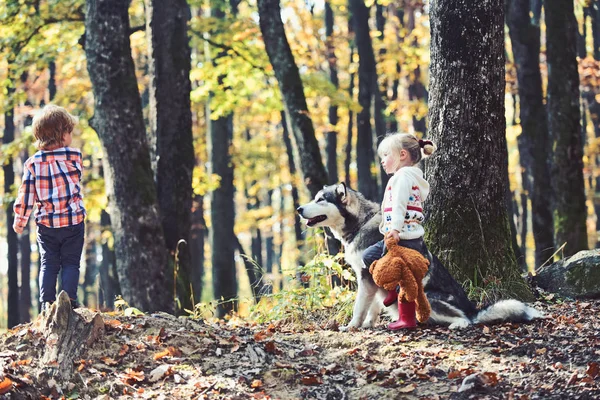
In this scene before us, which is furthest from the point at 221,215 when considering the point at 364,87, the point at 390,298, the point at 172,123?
the point at 390,298

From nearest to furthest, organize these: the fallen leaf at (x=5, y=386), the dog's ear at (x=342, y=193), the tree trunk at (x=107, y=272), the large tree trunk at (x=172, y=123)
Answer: the fallen leaf at (x=5, y=386)
the dog's ear at (x=342, y=193)
the large tree trunk at (x=172, y=123)
the tree trunk at (x=107, y=272)

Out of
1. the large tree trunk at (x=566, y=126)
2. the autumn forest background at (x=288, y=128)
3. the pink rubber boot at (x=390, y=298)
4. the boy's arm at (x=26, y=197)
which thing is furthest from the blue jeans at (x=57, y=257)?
the large tree trunk at (x=566, y=126)

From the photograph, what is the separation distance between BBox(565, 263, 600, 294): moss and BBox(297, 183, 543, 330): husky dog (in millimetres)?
1888

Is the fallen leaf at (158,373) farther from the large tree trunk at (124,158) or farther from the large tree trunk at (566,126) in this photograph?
the large tree trunk at (566,126)

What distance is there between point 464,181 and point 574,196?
18.7ft

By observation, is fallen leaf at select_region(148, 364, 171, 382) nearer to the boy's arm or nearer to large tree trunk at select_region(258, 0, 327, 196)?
the boy's arm

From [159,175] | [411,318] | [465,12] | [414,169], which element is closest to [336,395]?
[411,318]

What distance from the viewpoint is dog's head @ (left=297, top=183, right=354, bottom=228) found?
7.14 m

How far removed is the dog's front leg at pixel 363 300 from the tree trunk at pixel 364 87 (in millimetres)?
12317

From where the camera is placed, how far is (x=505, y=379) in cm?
498

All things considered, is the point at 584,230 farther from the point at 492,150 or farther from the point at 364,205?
the point at 364,205

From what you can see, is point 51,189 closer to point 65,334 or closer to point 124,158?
point 65,334

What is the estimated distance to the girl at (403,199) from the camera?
20.1 ft

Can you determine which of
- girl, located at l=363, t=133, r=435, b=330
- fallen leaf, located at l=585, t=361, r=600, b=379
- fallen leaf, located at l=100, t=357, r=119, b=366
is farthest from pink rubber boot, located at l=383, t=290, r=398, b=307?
fallen leaf, located at l=100, t=357, r=119, b=366
